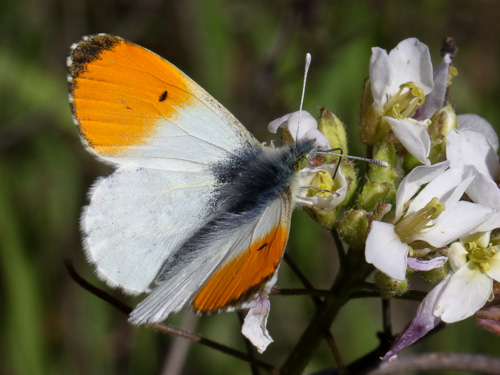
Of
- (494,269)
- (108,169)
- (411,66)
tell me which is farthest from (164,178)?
(108,169)

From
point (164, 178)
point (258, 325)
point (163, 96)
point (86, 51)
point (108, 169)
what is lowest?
point (108, 169)

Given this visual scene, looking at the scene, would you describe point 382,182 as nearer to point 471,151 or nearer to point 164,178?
point 471,151

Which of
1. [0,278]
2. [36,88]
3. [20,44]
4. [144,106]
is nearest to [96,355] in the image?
[0,278]

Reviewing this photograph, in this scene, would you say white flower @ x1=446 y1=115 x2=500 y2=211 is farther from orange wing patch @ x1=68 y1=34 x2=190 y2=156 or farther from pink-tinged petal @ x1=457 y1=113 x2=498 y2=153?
orange wing patch @ x1=68 y1=34 x2=190 y2=156

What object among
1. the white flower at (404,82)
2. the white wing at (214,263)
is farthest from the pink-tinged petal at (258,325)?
the white flower at (404,82)

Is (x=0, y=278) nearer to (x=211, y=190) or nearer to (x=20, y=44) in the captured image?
(x=20, y=44)

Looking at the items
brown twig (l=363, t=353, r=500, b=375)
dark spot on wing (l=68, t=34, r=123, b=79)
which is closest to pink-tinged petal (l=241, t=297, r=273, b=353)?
brown twig (l=363, t=353, r=500, b=375)

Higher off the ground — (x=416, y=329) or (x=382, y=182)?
(x=382, y=182)

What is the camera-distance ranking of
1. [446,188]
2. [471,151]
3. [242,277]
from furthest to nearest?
[471,151] < [446,188] < [242,277]
